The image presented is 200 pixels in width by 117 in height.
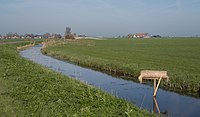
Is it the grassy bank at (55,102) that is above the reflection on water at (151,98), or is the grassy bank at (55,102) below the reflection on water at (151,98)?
above

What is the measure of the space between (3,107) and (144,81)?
46.7 feet

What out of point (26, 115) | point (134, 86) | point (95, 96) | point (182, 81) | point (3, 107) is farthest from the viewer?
point (134, 86)

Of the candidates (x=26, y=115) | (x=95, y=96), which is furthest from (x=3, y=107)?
(x=95, y=96)

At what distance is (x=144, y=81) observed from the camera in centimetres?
2380

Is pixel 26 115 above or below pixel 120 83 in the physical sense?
above

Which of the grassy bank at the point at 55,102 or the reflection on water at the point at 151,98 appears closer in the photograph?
the grassy bank at the point at 55,102

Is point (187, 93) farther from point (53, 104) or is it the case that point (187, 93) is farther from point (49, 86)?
point (53, 104)

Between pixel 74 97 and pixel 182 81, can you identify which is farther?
pixel 182 81

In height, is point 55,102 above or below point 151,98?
above

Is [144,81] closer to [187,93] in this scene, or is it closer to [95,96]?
[187,93]

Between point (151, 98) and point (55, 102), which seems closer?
point (55, 102)

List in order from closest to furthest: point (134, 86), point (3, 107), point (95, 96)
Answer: point (3, 107)
point (95, 96)
point (134, 86)

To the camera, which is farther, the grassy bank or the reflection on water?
the reflection on water

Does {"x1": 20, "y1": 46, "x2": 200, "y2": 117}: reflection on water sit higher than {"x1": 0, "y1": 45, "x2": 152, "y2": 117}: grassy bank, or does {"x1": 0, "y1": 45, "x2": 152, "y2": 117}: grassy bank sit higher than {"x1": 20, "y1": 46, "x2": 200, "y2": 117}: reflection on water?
{"x1": 0, "y1": 45, "x2": 152, "y2": 117}: grassy bank
